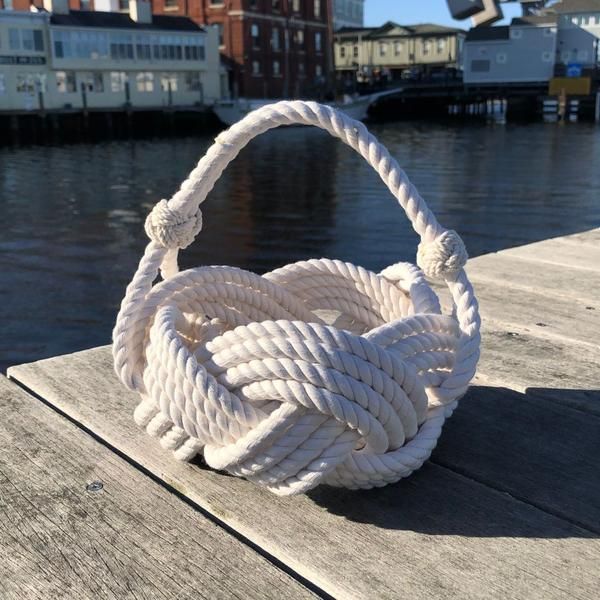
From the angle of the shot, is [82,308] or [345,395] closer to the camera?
[345,395]

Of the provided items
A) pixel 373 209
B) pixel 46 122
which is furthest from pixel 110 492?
pixel 46 122

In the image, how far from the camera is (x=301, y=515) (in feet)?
5.66

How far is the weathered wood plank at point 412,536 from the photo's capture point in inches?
58.4

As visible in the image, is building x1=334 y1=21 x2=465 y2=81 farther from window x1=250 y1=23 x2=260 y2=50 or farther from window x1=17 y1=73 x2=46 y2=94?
window x1=17 y1=73 x2=46 y2=94

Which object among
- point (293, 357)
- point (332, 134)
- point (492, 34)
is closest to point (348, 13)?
point (492, 34)

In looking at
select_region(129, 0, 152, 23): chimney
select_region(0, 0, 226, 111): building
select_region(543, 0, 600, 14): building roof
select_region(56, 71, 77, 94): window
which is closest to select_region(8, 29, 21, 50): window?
select_region(0, 0, 226, 111): building

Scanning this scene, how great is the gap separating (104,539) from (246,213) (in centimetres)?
1632

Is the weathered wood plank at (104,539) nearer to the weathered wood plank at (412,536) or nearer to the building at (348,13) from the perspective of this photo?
the weathered wood plank at (412,536)

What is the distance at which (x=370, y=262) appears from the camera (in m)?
12.7

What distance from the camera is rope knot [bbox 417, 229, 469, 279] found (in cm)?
195

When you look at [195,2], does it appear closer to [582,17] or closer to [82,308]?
[582,17]

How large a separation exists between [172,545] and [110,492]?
0.29 m

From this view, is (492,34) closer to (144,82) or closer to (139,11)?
(139,11)

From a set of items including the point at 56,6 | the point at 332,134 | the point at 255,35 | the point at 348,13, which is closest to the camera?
the point at 332,134
